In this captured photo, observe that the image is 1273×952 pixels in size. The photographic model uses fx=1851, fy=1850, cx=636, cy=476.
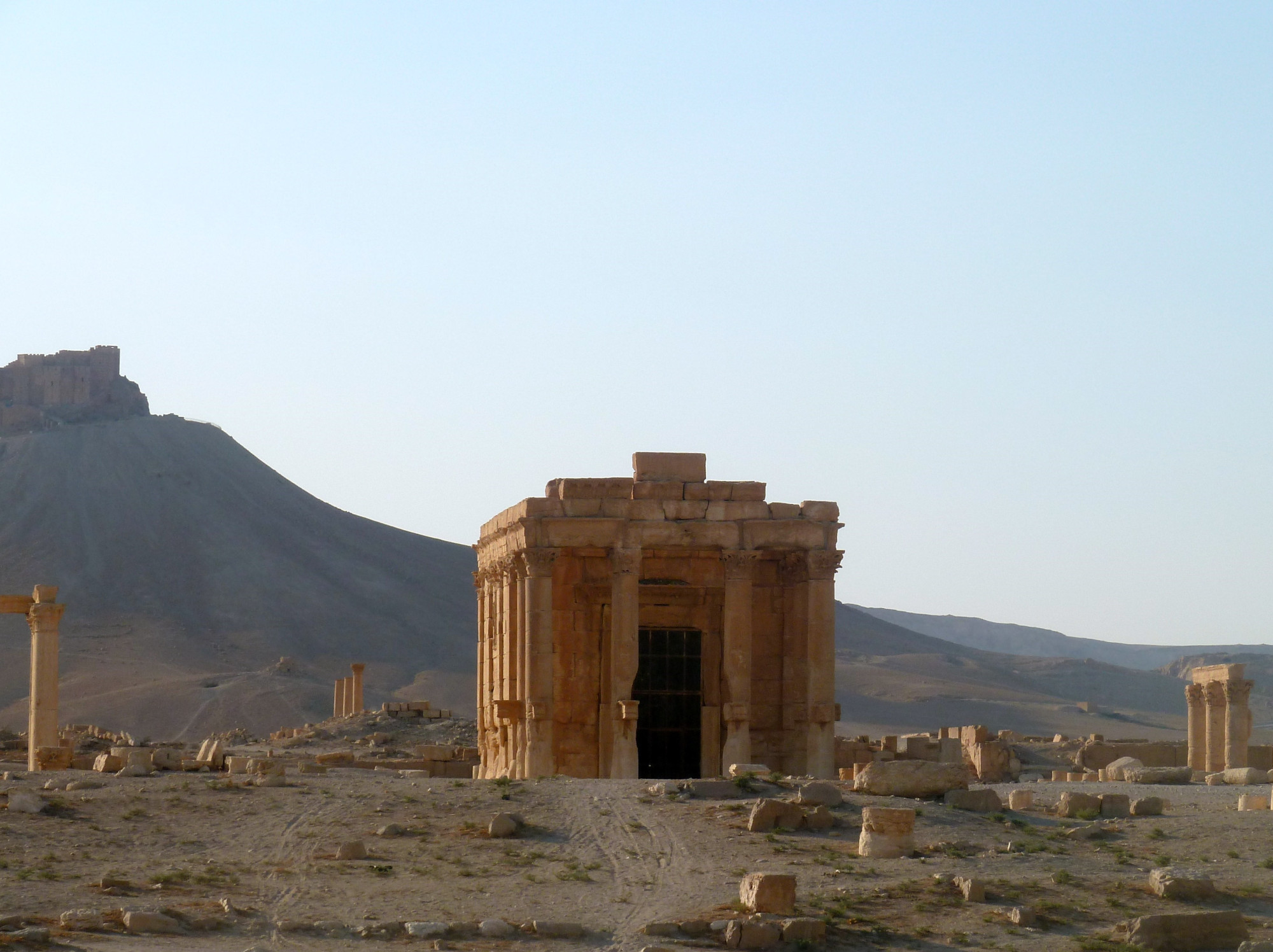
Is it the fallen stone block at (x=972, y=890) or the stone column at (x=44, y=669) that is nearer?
the fallen stone block at (x=972, y=890)

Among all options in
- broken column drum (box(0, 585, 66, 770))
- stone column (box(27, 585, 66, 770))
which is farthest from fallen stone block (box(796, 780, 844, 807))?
stone column (box(27, 585, 66, 770))

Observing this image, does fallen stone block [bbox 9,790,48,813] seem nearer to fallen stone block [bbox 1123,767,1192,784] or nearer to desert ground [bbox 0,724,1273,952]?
desert ground [bbox 0,724,1273,952]

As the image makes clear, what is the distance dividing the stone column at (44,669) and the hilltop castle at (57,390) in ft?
328

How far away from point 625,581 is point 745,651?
2.28 meters

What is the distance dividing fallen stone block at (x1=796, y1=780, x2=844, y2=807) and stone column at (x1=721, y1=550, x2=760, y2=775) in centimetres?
723

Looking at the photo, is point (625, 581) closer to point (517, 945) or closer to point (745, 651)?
point (745, 651)

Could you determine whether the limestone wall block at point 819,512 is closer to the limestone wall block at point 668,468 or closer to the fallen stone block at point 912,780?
the limestone wall block at point 668,468

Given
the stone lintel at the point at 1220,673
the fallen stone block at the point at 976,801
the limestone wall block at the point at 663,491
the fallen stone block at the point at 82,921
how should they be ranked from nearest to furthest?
the fallen stone block at the point at 82,921
the fallen stone block at the point at 976,801
the limestone wall block at the point at 663,491
the stone lintel at the point at 1220,673

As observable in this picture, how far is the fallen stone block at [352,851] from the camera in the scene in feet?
65.1

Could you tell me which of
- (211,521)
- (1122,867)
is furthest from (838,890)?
(211,521)

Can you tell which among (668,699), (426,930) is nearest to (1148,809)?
(426,930)

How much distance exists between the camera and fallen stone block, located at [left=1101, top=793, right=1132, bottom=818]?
2253 centimetres

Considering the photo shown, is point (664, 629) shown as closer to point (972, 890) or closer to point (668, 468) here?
point (668, 468)

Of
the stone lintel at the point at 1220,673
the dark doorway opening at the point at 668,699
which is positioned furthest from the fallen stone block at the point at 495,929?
the stone lintel at the point at 1220,673
